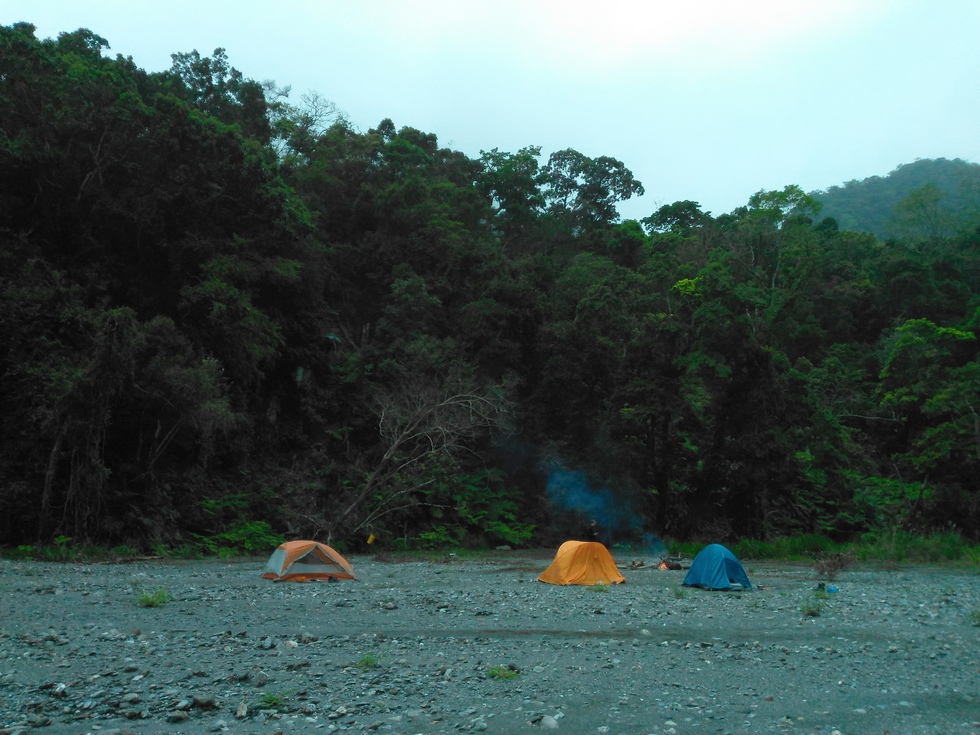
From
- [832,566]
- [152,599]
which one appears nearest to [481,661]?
[152,599]

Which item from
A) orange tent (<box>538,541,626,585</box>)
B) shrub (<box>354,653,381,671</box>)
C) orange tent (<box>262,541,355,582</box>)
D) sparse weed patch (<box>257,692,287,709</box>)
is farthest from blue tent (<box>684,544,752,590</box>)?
sparse weed patch (<box>257,692,287,709</box>)

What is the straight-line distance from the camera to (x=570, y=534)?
104 feet

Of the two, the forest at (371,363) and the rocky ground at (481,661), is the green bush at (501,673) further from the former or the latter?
the forest at (371,363)

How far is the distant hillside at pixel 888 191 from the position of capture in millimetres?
81575

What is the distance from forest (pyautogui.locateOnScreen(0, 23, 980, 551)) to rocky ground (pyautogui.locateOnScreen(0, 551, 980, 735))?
359 inches

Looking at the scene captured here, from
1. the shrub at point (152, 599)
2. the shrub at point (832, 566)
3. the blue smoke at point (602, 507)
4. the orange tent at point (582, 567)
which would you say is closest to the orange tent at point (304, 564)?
the shrub at point (152, 599)

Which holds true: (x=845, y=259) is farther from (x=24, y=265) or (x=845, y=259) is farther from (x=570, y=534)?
(x=24, y=265)

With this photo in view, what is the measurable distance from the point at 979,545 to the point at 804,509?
5893 millimetres

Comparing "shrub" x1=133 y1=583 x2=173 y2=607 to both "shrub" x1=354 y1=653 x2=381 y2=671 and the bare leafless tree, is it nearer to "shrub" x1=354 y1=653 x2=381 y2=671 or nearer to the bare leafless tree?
"shrub" x1=354 y1=653 x2=381 y2=671

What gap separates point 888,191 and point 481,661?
4598 inches

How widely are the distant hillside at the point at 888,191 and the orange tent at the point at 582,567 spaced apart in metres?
66.5

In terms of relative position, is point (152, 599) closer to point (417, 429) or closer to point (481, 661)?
point (481, 661)

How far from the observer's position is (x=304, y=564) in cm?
1812

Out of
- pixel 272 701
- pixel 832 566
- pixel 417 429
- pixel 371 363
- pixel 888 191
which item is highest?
pixel 888 191
